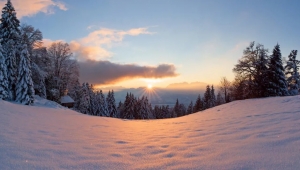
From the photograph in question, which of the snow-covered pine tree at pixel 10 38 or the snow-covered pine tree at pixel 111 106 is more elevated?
the snow-covered pine tree at pixel 10 38

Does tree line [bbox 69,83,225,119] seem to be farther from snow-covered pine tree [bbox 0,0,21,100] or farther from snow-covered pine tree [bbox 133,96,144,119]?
snow-covered pine tree [bbox 0,0,21,100]

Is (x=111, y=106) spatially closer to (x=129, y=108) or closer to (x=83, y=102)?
(x=129, y=108)

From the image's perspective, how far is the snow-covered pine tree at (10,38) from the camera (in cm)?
2212

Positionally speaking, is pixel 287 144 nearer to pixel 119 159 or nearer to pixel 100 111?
pixel 119 159

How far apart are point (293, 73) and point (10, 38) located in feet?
138

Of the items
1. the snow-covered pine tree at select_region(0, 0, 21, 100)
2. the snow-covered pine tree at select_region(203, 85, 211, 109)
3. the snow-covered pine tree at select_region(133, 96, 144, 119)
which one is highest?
the snow-covered pine tree at select_region(0, 0, 21, 100)

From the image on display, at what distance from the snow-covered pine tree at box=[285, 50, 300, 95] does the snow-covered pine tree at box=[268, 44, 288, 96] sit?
538 cm

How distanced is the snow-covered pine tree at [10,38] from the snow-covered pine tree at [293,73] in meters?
38.9

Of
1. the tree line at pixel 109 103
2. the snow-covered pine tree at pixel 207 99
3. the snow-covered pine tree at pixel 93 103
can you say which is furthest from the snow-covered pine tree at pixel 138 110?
the snow-covered pine tree at pixel 207 99

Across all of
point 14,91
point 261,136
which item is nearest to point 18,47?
point 14,91

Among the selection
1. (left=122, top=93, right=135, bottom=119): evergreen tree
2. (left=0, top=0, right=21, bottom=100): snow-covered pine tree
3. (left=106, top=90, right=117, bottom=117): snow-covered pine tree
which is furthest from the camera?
(left=122, top=93, right=135, bottom=119): evergreen tree

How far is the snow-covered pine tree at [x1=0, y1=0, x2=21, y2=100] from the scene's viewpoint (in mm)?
22125

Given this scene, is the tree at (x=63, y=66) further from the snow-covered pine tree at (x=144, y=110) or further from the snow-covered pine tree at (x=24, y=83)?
the snow-covered pine tree at (x=144, y=110)

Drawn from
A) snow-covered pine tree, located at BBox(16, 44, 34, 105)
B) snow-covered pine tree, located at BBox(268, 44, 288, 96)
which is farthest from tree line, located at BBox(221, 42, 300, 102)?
snow-covered pine tree, located at BBox(16, 44, 34, 105)
